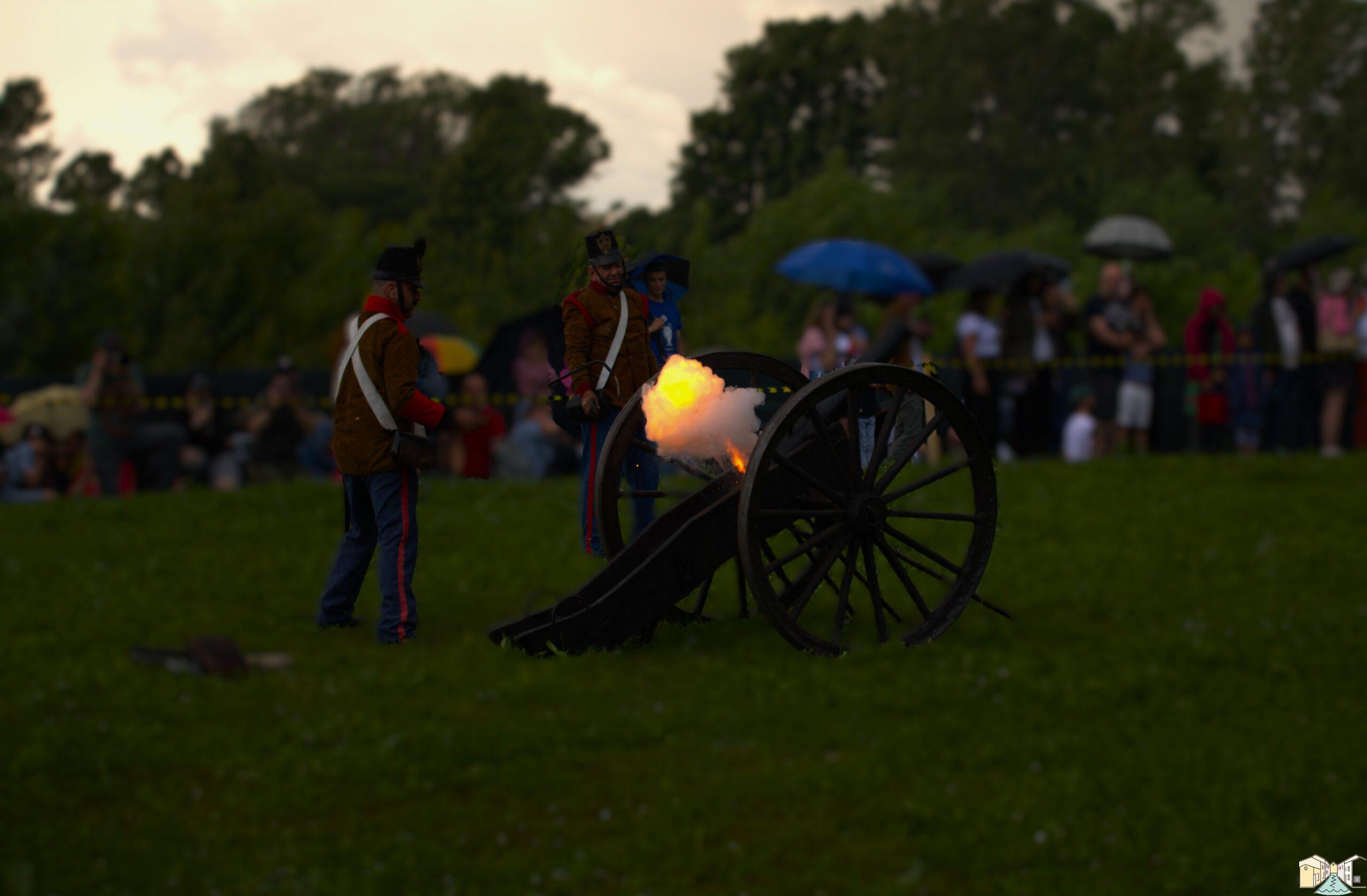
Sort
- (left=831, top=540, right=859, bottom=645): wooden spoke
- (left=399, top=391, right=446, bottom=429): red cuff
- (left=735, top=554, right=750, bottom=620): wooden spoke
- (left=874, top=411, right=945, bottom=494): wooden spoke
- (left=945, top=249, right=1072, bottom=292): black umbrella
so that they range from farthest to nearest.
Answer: (left=945, top=249, right=1072, bottom=292): black umbrella → (left=874, top=411, right=945, bottom=494): wooden spoke → (left=831, top=540, right=859, bottom=645): wooden spoke → (left=735, top=554, right=750, bottom=620): wooden spoke → (left=399, top=391, right=446, bottom=429): red cuff

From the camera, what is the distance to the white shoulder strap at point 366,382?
191 inches

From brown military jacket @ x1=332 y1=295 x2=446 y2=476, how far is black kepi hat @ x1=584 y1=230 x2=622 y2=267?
722mm

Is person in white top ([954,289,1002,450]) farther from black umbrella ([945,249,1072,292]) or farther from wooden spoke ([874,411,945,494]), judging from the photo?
wooden spoke ([874,411,945,494])

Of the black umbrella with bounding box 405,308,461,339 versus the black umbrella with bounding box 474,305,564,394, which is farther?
the black umbrella with bounding box 474,305,564,394

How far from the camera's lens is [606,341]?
5.46 meters

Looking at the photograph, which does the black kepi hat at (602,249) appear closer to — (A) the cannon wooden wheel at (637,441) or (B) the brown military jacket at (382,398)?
(A) the cannon wooden wheel at (637,441)

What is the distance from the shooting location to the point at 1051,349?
355 inches

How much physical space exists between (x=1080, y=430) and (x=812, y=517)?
723 centimetres

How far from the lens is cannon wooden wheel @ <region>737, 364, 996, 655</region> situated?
5.25 m

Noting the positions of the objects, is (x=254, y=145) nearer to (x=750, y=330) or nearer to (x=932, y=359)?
(x=750, y=330)

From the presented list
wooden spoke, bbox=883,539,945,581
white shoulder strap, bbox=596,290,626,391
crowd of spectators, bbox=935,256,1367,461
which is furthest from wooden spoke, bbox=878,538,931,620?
white shoulder strap, bbox=596,290,626,391

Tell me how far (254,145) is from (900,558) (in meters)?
8.66

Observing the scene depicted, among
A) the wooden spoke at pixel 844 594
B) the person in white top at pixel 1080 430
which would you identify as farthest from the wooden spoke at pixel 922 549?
the person in white top at pixel 1080 430

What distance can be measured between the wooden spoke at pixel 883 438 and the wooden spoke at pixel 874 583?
9.4 inches
